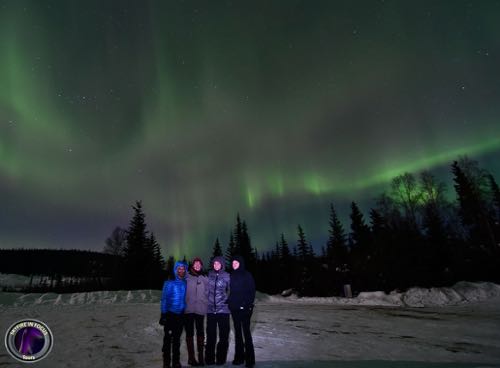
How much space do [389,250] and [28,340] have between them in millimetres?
23895

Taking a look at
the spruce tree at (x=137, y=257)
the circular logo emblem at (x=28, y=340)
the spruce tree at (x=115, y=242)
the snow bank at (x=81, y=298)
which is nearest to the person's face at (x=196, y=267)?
the circular logo emblem at (x=28, y=340)

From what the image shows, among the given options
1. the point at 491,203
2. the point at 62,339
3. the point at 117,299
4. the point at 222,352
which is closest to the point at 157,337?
the point at 62,339

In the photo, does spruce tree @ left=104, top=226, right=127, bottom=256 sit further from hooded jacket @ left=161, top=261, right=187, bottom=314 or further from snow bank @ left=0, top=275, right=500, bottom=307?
hooded jacket @ left=161, top=261, right=187, bottom=314

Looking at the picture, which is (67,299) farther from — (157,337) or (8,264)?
(8,264)

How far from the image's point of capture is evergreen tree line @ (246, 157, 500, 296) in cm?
2205

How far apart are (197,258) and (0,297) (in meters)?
27.8

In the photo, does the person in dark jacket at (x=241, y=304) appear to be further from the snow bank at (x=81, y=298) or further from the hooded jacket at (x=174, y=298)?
the snow bank at (x=81, y=298)

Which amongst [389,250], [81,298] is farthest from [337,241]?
[81,298]

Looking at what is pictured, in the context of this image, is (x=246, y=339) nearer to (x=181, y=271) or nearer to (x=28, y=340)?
(x=181, y=271)

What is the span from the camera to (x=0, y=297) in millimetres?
23875

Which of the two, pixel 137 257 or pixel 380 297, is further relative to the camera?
pixel 137 257

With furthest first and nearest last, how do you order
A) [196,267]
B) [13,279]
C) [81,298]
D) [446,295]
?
1. [13,279]
2. [81,298]
3. [446,295]
4. [196,267]

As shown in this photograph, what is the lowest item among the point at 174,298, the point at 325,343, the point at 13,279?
the point at 325,343

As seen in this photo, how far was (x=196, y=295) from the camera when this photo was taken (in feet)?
18.1
